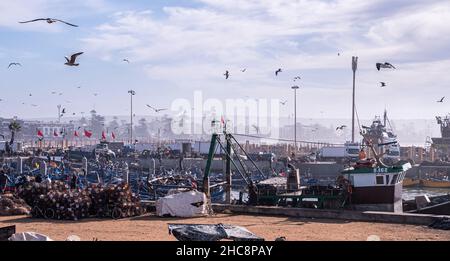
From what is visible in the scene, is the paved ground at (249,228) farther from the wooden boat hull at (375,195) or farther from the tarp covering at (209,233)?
the wooden boat hull at (375,195)

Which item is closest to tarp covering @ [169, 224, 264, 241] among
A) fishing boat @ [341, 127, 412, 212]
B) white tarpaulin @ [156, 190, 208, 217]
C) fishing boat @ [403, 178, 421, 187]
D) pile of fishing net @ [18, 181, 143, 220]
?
white tarpaulin @ [156, 190, 208, 217]

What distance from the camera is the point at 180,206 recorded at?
77.7 feet

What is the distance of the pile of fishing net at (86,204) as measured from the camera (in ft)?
75.1

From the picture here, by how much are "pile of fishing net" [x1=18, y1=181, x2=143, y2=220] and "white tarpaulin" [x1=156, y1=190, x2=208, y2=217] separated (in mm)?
1148

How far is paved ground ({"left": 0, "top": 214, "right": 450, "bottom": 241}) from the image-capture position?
1872cm

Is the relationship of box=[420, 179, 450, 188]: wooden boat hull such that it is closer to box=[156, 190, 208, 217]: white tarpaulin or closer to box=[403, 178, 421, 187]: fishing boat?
box=[403, 178, 421, 187]: fishing boat

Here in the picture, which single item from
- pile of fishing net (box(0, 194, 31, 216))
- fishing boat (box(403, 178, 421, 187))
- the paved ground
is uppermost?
pile of fishing net (box(0, 194, 31, 216))

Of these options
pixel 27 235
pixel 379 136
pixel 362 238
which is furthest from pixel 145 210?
pixel 379 136

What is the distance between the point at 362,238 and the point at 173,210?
8.16 meters

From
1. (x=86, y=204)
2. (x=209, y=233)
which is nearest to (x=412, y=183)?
(x=86, y=204)

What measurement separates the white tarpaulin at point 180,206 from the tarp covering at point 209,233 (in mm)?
6665
